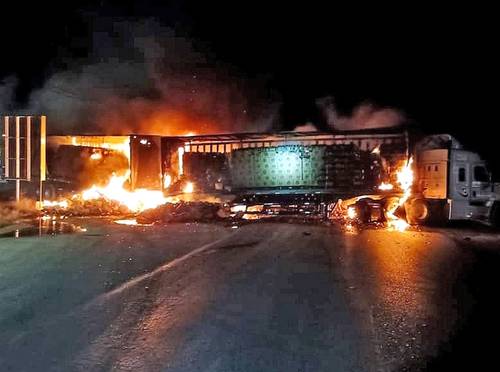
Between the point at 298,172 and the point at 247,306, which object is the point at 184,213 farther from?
the point at 247,306

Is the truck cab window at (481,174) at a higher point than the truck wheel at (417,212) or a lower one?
higher

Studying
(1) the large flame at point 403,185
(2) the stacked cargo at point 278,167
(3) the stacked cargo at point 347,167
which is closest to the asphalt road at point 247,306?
(1) the large flame at point 403,185

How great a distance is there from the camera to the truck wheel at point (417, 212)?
14805 millimetres

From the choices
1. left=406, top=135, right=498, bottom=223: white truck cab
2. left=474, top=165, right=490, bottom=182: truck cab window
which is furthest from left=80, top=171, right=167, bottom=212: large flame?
left=474, top=165, right=490, bottom=182: truck cab window

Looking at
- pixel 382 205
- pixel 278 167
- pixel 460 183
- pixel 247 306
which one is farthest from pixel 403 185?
pixel 247 306

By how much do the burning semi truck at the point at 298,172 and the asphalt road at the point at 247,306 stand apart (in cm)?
457

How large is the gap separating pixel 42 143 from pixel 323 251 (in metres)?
12.3

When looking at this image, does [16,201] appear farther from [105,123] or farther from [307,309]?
[307,309]

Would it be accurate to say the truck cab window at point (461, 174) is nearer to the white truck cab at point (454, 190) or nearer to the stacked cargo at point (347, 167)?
the white truck cab at point (454, 190)

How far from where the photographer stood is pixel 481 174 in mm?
14805

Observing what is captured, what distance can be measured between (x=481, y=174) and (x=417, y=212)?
6.97 ft

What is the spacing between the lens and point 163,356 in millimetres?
4363

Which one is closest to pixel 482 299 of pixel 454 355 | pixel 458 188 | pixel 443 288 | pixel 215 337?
pixel 443 288

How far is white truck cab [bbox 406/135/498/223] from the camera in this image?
1463 centimetres
